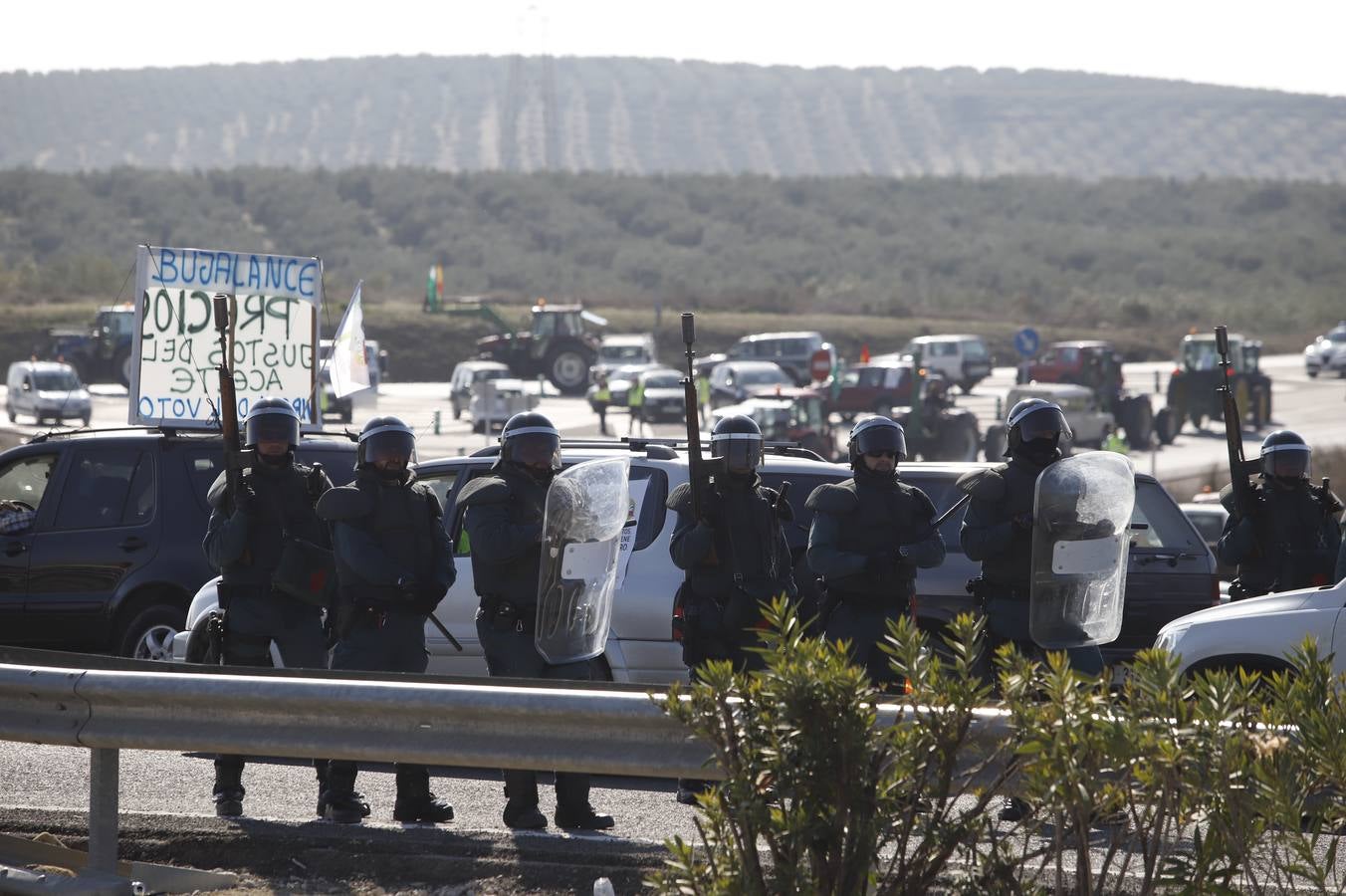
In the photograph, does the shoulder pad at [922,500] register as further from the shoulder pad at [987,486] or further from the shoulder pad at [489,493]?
the shoulder pad at [489,493]

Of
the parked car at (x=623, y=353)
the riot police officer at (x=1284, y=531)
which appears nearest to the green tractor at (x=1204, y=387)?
the parked car at (x=623, y=353)

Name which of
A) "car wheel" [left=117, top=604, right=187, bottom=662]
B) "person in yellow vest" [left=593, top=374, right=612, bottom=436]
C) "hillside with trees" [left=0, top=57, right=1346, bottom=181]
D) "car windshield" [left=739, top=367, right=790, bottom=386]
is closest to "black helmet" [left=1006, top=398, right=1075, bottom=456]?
"car wheel" [left=117, top=604, right=187, bottom=662]

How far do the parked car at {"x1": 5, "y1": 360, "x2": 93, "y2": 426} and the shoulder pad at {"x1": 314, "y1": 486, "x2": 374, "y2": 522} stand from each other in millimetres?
27145

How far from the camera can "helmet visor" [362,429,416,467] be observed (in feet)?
20.6

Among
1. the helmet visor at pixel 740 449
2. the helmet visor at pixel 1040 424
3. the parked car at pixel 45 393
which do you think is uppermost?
the helmet visor at pixel 1040 424

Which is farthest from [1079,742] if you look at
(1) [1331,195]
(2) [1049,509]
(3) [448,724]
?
(1) [1331,195]

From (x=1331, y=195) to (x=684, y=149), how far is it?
63632mm

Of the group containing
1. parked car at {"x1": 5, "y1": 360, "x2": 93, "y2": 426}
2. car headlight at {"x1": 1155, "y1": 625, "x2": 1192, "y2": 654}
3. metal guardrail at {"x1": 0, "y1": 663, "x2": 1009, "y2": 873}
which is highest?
metal guardrail at {"x1": 0, "y1": 663, "x2": 1009, "y2": 873}

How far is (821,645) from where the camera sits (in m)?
3.46

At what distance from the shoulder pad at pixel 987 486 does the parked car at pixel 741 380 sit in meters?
30.2

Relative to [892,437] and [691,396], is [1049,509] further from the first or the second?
[691,396]

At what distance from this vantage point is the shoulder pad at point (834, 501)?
6754 mm

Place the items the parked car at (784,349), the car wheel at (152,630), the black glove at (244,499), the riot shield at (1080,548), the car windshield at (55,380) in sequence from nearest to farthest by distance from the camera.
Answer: the riot shield at (1080,548), the black glove at (244,499), the car wheel at (152,630), the car windshield at (55,380), the parked car at (784,349)

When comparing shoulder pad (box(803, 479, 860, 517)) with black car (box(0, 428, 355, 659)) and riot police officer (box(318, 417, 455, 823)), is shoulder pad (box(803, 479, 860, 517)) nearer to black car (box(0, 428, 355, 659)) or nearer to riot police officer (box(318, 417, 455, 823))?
riot police officer (box(318, 417, 455, 823))
